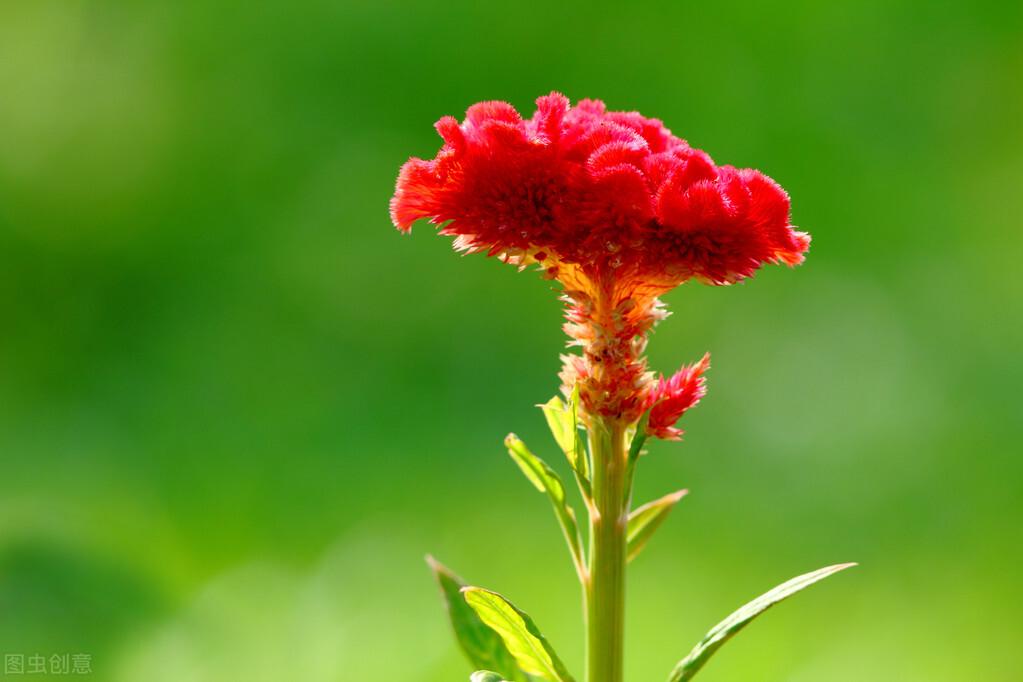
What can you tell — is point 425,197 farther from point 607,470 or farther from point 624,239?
point 607,470

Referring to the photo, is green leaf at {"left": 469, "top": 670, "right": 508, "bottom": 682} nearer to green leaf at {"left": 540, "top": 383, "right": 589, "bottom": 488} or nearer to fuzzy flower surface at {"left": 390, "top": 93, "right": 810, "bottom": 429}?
green leaf at {"left": 540, "top": 383, "right": 589, "bottom": 488}

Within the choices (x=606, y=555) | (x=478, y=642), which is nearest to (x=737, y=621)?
(x=606, y=555)

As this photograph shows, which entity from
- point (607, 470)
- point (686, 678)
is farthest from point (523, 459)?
point (686, 678)

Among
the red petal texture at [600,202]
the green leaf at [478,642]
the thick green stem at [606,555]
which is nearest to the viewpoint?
the red petal texture at [600,202]

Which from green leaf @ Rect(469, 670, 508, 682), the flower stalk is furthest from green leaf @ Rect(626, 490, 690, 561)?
green leaf @ Rect(469, 670, 508, 682)

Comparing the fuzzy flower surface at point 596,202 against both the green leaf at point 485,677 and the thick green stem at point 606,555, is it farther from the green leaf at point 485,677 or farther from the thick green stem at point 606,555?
the green leaf at point 485,677

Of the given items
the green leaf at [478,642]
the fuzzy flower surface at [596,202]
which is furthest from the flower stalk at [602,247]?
the green leaf at [478,642]

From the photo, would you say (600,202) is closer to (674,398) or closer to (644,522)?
(674,398)
